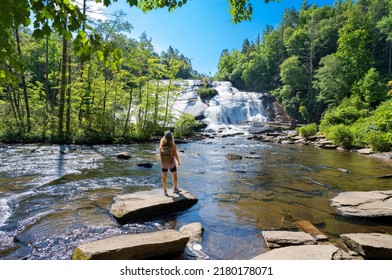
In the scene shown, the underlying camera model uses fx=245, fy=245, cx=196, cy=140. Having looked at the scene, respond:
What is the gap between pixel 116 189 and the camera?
7.78 meters

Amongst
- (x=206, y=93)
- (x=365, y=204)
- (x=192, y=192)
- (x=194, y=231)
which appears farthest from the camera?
(x=206, y=93)

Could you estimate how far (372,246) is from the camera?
12.7 ft

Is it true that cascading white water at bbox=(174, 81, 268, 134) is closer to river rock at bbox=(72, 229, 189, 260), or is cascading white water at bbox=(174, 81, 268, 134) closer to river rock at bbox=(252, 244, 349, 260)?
river rock at bbox=(72, 229, 189, 260)

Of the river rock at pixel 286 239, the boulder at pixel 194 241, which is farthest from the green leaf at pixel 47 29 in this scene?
the river rock at pixel 286 239

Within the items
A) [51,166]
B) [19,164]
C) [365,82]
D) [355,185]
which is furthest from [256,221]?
[365,82]

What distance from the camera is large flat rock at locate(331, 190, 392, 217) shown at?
587cm

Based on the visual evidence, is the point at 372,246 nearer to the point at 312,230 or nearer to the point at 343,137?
the point at 312,230

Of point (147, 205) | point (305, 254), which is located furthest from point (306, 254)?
point (147, 205)

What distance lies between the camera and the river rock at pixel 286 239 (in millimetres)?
4332

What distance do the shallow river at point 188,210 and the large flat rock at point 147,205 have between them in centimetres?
20

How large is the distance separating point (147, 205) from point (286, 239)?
305 centimetres

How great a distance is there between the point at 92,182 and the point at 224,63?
77.6 metres
